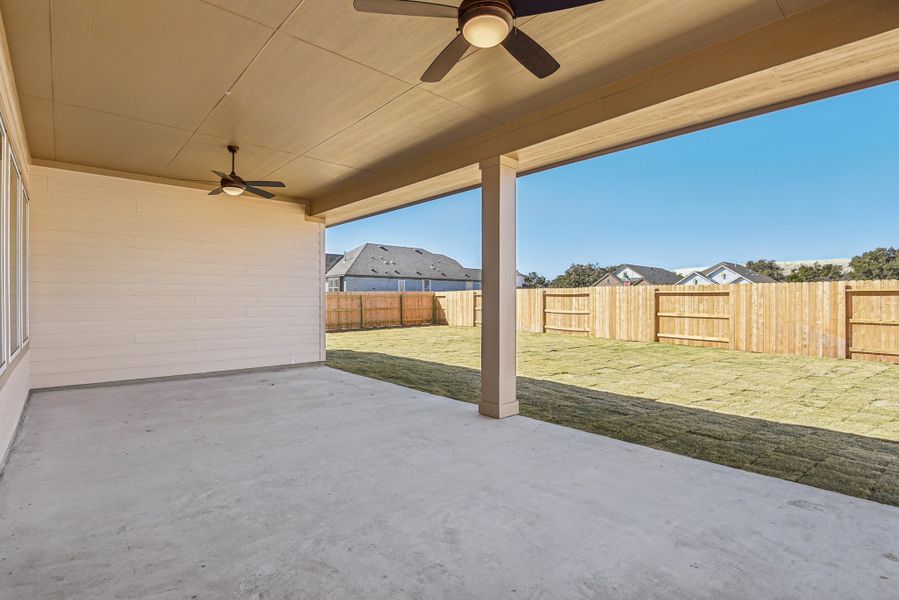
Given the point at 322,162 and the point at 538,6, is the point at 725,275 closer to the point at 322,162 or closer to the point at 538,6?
the point at 322,162

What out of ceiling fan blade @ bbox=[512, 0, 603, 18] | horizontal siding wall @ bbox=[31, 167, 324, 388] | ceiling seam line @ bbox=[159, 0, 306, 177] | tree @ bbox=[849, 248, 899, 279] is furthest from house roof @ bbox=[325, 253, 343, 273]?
tree @ bbox=[849, 248, 899, 279]

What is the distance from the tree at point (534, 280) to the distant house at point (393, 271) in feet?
26.3

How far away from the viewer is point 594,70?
A: 294cm

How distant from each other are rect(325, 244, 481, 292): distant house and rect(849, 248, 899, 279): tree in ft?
66.9

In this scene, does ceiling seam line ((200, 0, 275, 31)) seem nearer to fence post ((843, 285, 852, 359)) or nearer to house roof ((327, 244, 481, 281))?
fence post ((843, 285, 852, 359))

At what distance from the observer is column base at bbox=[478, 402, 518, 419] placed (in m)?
3.99

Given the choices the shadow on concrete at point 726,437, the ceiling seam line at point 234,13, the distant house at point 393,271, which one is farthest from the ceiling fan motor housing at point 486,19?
the distant house at point 393,271

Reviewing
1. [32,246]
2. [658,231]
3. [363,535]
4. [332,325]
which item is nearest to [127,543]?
[363,535]

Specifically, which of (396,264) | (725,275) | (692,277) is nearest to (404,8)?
(396,264)

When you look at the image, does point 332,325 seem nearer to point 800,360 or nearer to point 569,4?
point 800,360

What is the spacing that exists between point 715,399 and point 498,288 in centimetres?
292

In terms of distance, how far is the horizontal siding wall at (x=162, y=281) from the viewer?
16.5ft

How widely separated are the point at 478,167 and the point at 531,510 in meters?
3.18

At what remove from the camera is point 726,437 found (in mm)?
3512
